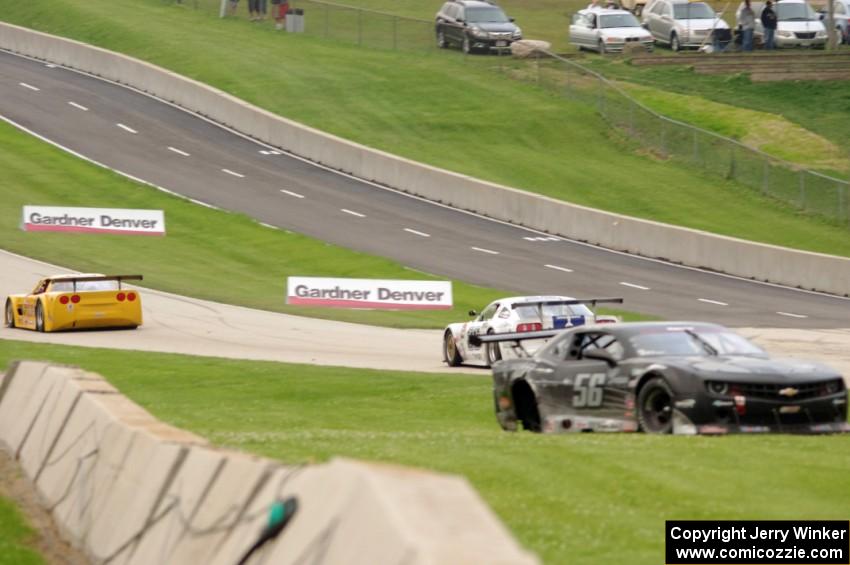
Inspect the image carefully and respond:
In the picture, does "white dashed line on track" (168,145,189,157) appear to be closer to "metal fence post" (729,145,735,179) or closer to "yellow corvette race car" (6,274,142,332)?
"metal fence post" (729,145,735,179)

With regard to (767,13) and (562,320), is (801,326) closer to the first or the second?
(562,320)

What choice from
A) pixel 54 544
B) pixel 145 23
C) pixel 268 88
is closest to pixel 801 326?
pixel 54 544

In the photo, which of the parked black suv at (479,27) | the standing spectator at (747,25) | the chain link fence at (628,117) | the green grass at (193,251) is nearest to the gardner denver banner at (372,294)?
the green grass at (193,251)

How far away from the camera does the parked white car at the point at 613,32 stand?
2680 inches

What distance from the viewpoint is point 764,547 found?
8445mm

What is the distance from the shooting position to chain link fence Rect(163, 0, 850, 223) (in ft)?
158

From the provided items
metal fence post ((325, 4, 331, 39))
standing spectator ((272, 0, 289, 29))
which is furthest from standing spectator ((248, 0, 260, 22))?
metal fence post ((325, 4, 331, 39))

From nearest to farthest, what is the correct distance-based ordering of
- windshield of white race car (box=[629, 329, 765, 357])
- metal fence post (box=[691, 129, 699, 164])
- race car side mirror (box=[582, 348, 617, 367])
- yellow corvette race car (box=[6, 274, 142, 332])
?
windshield of white race car (box=[629, 329, 765, 357]) < race car side mirror (box=[582, 348, 617, 367]) < yellow corvette race car (box=[6, 274, 142, 332]) < metal fence post (box=[691, 129, 699, 164])

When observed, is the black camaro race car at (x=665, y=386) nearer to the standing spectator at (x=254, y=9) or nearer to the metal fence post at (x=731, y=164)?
the metal fence post at (x=731, y=164)

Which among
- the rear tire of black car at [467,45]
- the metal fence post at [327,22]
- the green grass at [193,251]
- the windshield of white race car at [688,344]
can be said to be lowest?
the green grass at [193,251]

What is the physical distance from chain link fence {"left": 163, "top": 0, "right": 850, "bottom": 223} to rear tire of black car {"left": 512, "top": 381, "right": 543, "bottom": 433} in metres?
32.4

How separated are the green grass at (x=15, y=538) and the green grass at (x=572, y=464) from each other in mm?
1889

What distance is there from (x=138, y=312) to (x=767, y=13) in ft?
135

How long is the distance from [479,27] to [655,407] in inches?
2148
